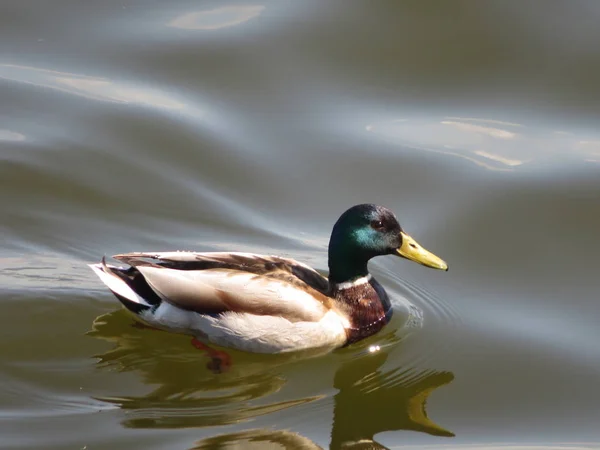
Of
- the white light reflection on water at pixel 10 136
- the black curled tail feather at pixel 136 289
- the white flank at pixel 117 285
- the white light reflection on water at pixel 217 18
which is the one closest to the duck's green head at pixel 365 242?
the black curled tail feather at pixel 136 289

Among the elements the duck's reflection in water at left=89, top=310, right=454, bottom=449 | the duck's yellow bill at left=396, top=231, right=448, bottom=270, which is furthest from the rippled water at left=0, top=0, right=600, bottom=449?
the duck's yellow bill at left=396, top=231, right=448, bottom=270

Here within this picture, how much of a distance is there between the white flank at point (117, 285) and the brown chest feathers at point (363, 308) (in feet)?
4.67

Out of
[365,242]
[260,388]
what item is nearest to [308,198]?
[365,242]

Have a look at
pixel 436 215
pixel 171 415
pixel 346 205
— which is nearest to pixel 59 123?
pixel 346 205

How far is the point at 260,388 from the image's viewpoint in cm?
744

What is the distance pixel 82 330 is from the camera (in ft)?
26.2

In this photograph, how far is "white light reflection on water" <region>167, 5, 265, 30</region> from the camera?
12.3 metres

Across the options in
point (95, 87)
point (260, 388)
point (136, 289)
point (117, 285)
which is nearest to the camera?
point (260, 388)

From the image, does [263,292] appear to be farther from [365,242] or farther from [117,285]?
[117,285]

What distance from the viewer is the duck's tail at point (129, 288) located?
7920 mm

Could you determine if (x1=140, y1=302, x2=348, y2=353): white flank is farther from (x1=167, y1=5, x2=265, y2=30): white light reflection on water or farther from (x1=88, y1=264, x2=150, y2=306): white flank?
(x1=167, y1=5, x2=265, y2=30): white light reflection on water

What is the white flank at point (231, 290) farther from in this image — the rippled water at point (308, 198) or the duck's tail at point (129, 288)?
the rippled water at point (308, 198)

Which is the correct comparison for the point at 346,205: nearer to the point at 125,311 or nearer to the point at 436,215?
the point at 436,215

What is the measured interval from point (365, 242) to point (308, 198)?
1935mm
